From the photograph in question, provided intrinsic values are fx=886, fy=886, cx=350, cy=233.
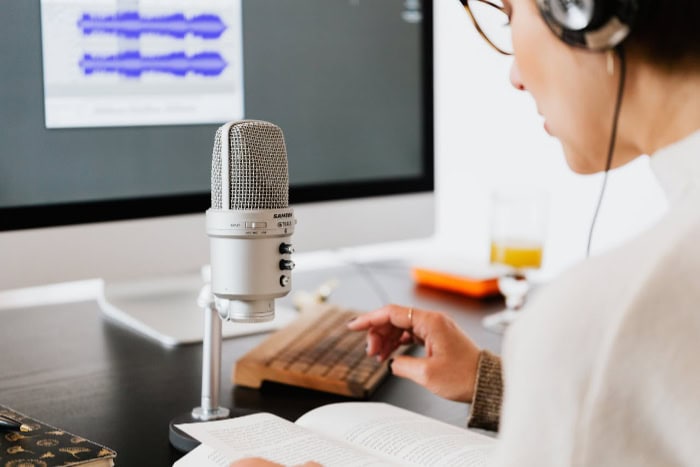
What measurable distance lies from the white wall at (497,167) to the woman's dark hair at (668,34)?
1.12 m

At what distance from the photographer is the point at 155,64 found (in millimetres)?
1026

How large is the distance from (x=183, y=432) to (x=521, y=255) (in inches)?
25.7

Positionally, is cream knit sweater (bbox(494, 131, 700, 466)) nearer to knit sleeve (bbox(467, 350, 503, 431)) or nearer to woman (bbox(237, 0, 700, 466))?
woman (bbox(237, 0, 700, 466))

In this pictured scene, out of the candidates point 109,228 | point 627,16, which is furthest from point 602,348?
point 109,228

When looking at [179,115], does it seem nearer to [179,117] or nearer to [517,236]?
[179,117]

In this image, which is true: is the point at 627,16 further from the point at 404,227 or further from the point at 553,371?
the point at 404,227

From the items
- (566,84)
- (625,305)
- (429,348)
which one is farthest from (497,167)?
(625,305)

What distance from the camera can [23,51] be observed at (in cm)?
94

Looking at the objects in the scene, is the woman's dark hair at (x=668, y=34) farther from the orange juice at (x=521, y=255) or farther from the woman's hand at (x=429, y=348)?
the orange juice at (x=521, y=255)

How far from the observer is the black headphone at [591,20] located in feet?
1.65

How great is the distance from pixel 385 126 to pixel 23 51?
1.68 feet

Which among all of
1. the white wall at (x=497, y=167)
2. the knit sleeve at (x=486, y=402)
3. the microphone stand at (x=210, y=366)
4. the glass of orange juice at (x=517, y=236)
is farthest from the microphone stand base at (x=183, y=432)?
the white wall at (x=497, y=167)

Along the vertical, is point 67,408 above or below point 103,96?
below

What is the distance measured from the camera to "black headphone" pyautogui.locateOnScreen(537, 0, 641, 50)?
0.50 meters
